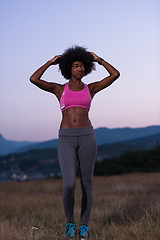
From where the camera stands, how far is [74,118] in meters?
4.42

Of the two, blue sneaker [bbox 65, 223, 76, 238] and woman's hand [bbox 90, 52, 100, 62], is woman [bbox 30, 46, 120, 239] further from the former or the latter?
woman's hand [bbox 90, 52, 100, 62]

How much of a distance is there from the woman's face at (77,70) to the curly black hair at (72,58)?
0.14 metres

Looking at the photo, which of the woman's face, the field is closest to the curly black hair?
the woman's face

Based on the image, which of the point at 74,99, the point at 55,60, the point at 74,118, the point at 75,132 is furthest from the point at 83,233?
the point at 55,60

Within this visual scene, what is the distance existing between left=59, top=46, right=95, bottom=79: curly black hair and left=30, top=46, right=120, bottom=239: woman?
36 millimetres

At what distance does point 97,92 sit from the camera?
487 centimetres

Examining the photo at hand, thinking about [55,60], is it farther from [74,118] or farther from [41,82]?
[74,118]

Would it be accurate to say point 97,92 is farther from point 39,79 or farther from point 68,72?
point 39,79

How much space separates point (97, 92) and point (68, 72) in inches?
22.3

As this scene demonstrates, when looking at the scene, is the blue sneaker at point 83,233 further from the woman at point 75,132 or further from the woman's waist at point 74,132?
the woman's waist at point 74,132

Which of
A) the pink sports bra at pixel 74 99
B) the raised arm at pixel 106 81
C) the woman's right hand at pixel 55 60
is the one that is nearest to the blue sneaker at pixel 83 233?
the pink sports bra at pixel 74 99

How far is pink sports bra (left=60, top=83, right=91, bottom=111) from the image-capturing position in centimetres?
446

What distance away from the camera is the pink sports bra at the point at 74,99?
446cm

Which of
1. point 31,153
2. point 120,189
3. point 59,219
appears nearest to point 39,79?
point 59,219
